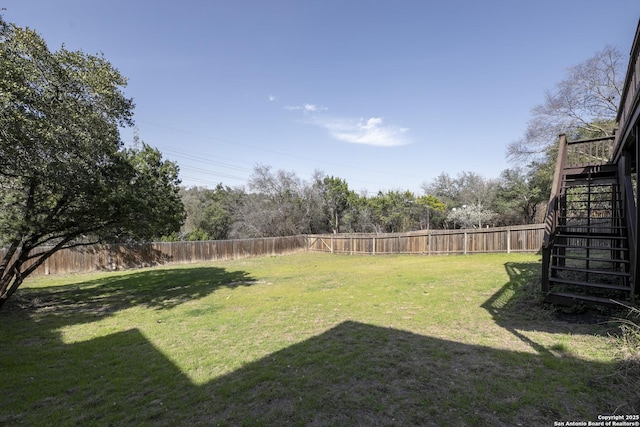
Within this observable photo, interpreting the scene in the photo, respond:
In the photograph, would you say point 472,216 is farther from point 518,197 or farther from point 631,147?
point 631,147

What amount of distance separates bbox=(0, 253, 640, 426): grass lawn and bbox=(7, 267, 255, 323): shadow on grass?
0.31 m

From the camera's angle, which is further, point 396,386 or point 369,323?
point 369,323

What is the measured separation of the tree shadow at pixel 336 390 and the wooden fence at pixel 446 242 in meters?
11.3

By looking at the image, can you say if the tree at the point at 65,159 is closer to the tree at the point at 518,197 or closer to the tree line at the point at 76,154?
the tree line at the point at 76,154

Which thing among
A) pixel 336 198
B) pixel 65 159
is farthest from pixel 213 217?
pixel 65 159

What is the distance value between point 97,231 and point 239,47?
895 cm

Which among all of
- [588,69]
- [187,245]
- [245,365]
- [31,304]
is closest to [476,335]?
[245,365]

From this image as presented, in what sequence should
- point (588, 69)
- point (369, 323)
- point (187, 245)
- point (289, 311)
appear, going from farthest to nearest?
1. point (187, 245)
2. point (588, 69)
3. point (289, 311)
4. point (369, 323)

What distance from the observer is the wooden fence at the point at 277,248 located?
13.4 meters

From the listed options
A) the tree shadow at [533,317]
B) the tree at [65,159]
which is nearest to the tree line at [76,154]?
the tree at [65,159]

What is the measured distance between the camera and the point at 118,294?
30.1 feet

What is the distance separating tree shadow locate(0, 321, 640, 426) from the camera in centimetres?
250

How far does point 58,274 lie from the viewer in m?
13.8

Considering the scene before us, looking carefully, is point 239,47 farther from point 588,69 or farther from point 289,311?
point 588,69
